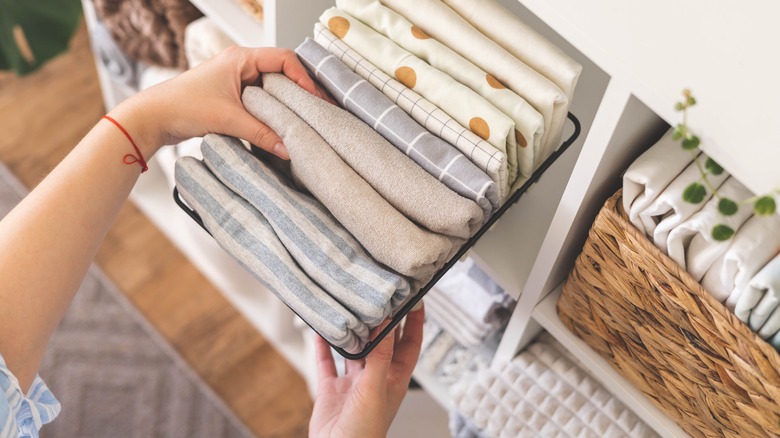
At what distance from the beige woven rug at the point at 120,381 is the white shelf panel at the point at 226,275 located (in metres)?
0.17

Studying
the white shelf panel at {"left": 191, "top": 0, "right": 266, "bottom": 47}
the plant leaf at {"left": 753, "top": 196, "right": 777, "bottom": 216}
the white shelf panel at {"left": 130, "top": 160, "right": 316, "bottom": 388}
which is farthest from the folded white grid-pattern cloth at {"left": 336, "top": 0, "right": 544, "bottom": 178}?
the white shelf panel at {"left": 130, "top": 160, "right": 316, "bottom": 388}

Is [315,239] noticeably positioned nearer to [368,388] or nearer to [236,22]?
[368,388]

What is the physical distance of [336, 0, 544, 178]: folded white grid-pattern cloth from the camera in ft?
2.49

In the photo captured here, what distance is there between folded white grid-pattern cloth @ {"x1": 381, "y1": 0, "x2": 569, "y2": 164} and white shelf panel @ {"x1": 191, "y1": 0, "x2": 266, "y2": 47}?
1.13 ft

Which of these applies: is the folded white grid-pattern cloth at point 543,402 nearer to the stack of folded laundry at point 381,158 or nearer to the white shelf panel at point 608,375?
the white shelf panel at point 608,375

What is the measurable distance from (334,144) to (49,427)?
116 cm

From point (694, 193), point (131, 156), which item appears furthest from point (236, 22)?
point (694, 193)

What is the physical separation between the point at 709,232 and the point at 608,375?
→ 283 millimetres

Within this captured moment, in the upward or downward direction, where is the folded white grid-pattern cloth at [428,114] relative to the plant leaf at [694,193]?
downward

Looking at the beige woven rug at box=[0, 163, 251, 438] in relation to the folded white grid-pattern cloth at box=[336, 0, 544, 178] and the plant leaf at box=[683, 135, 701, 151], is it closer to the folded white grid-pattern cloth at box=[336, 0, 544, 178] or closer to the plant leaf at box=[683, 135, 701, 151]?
the folded white grid-pattern cloth at box=[336, 0, 544, 178]

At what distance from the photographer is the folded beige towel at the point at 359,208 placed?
730 millimetres

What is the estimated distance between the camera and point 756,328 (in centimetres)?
73

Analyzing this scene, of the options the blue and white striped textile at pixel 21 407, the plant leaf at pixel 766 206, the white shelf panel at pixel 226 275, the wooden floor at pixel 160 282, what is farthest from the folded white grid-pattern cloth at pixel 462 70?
the wooden floor at pixel 160 282

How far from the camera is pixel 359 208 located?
745 millimetres
